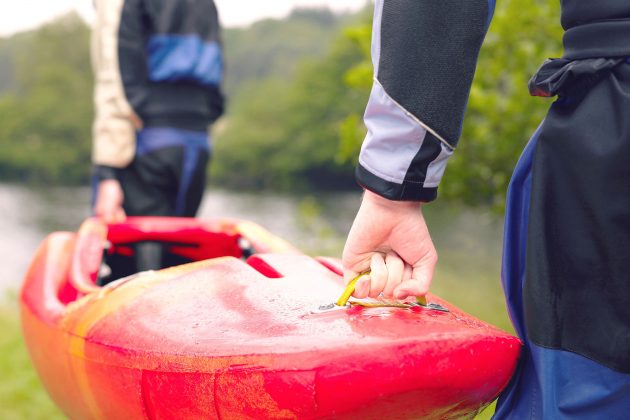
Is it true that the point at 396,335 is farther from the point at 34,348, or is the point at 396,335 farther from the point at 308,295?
the point at 34,348

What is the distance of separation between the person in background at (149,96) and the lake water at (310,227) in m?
2.90

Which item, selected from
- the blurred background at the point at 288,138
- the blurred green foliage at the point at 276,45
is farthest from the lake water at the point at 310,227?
the blurred green foliage at the point at 276,45

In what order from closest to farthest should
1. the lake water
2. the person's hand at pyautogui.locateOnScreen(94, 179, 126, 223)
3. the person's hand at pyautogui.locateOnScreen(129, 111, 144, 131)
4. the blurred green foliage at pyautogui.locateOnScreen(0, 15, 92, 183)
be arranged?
the person's hand at pyautogui.locateOnScreen(94, 179, 126, 223) < the person's hand at pyautogui.locateOnScreen(129, 111, 144, 131) < the lake water < the blurred green foliage at pyautogui.locateOnScreen(0, 15, 92, 183)

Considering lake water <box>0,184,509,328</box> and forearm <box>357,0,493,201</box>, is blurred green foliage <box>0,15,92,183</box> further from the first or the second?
forearm <box>357,0,493,201</box>

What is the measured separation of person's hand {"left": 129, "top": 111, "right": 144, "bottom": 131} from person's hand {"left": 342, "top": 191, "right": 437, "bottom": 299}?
242cm

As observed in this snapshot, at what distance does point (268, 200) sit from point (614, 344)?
3056 cm

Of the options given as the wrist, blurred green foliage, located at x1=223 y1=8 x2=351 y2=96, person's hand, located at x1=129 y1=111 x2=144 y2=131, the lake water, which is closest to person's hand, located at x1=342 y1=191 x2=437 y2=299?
the wrist

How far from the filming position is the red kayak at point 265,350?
3.86ft

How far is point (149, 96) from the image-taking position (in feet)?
11.6

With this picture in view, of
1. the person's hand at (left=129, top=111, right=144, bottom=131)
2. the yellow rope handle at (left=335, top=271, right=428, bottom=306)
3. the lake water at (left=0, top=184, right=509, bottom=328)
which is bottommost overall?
the lake water at (left=0, top=184, right=509, bottom=328)

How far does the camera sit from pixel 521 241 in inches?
49.0

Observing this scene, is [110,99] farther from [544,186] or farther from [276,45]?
[276,45]

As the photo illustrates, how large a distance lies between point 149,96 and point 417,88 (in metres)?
2.59

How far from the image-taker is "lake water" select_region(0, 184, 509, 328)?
25.1 feet
